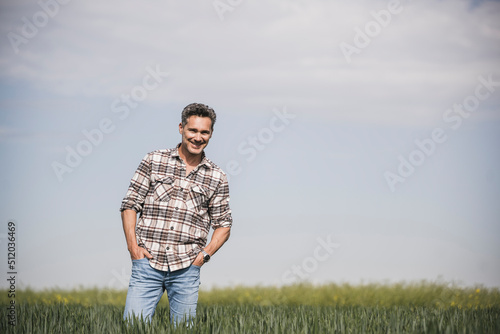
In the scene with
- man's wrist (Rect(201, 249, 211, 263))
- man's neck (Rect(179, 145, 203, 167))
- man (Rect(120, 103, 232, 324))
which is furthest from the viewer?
man's neck (Rect(179, 145, 203, 167))

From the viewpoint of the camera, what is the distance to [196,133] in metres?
5.23

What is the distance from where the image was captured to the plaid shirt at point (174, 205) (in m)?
5.17

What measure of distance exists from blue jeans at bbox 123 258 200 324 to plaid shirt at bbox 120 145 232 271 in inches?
3.8

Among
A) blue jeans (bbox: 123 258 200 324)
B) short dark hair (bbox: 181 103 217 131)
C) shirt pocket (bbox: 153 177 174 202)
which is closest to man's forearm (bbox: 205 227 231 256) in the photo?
blue jeans (bbox: 123 258 200 324)

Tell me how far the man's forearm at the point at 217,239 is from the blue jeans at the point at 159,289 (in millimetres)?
212

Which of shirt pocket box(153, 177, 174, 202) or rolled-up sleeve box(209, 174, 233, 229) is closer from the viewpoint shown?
shirt pocket box(153, 177, 174, 202)

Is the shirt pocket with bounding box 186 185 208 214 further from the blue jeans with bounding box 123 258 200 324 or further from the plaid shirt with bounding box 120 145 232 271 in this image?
the blue jeans with bounding box 123 258 200 324

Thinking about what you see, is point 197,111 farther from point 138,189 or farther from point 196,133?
point 138,189

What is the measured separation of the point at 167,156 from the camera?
5.41m

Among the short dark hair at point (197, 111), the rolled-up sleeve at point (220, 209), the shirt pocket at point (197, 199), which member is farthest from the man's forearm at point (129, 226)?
the short dark hair at point (197, 111)

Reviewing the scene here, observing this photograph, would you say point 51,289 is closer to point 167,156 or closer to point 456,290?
point 167,156

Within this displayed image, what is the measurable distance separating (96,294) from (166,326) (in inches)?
268

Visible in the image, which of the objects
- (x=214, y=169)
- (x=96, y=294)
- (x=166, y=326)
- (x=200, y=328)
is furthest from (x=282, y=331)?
(x=96, y=294)

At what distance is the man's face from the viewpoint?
205 inches
